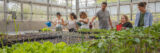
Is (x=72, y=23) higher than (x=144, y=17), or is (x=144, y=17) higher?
(x=144, y=17)

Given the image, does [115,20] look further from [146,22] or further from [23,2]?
[146,22]

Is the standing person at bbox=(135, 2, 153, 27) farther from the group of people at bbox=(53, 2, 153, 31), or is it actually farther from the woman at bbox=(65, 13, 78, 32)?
the woman at bbox=(65, 13, 78, 32)

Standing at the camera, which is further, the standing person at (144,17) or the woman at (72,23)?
the woman at (72,23)

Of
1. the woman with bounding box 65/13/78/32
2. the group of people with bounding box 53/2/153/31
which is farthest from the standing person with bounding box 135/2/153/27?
the woman with bounding box 65/13/78/32

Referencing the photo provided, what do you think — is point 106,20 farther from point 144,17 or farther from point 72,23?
point 144,17

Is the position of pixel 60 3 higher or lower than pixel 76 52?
higher

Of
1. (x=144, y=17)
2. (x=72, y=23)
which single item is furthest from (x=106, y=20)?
(x=144, y=17)

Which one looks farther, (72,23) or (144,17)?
(72,23)

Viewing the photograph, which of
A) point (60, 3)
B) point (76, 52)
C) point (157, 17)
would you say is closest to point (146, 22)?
point (76, 52)

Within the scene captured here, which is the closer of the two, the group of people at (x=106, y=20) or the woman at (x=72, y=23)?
the group of people at (x=106, y=20)

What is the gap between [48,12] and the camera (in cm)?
865

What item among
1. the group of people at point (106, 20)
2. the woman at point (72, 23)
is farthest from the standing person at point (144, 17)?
the woman at point (72, 23)

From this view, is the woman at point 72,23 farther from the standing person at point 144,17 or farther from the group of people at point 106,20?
the standing person at point 144,17

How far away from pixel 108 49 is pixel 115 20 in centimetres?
869
